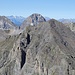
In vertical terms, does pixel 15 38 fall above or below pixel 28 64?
above

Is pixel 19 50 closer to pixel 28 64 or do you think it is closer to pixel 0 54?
pixel 28 64

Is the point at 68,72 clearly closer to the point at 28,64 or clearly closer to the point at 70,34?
the point at 28,64

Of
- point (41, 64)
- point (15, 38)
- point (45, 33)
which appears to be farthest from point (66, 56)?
point (15, 38)

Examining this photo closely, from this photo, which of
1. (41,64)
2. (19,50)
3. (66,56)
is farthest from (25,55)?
(66,56)

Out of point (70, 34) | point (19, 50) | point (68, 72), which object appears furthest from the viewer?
point (70, 34)

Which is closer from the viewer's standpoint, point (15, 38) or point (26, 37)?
point (26, 37)

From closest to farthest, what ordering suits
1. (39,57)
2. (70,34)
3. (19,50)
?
(39,57), (19,50), (70,34)
